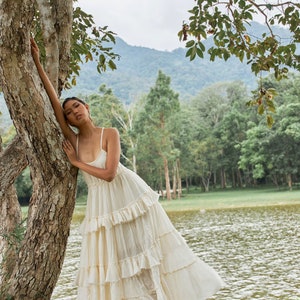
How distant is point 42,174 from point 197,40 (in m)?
1.96

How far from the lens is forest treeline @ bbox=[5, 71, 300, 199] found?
105ft

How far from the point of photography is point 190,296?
3.07 meters

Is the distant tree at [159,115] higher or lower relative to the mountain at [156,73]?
lower

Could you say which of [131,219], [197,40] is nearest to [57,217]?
[131,219]

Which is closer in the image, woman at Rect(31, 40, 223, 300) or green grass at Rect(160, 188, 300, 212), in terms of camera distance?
woman at Rect(31, 40, 223, 300)

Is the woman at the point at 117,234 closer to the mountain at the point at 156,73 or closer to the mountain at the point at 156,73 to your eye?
the mountain at the point at 156,73

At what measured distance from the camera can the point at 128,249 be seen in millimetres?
2936

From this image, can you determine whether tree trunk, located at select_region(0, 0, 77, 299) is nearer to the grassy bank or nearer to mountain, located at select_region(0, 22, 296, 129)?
the grassy bank

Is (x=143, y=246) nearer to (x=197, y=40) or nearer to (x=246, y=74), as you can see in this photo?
(x=197, y=40)

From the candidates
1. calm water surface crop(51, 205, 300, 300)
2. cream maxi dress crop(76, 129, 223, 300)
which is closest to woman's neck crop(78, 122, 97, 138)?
cream maxi dress crop(76, 129, 223, 300)

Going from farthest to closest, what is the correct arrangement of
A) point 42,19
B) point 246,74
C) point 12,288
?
point 246,74, point 42,19, point 12,288

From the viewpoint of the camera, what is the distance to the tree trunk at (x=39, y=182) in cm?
260

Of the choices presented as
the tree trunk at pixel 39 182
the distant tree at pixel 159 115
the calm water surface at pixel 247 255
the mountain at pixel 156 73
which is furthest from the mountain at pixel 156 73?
the tree trunk at pixel 39 182

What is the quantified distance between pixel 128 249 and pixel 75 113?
3.02 feet
